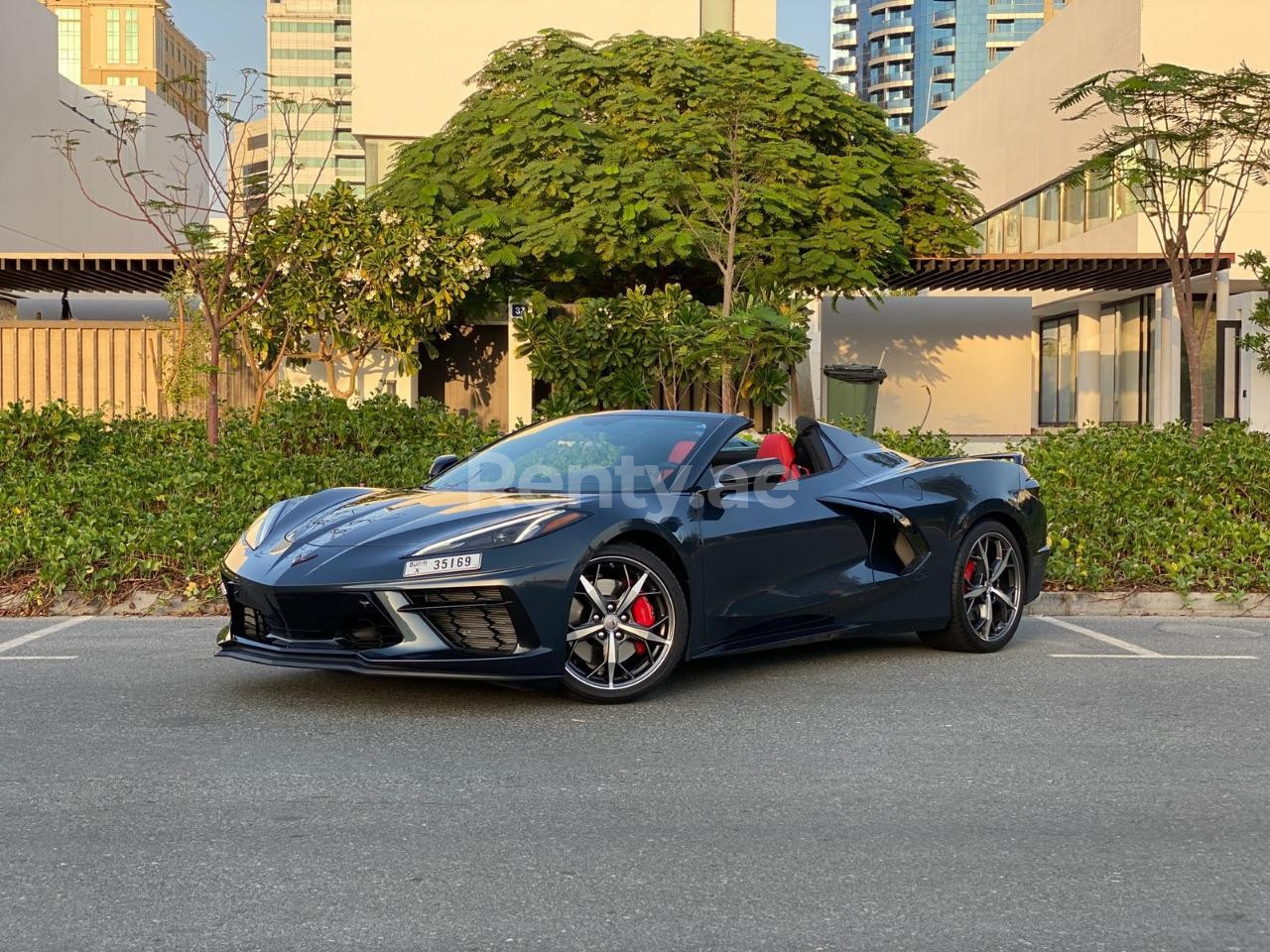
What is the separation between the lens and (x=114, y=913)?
3.84 m

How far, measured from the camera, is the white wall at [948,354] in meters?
31.7

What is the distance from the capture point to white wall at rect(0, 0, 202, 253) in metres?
36.5

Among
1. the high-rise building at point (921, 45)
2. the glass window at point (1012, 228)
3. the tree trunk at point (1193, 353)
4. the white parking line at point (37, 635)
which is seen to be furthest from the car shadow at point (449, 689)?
the high-rise building at point (921, 45)

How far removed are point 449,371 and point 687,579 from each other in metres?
21.0

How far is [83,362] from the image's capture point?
2133cm

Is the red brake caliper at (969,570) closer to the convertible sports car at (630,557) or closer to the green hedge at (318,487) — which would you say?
the convertible sports car at (630,557)

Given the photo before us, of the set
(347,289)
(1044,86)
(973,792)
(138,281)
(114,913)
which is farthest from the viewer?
(1044,86)

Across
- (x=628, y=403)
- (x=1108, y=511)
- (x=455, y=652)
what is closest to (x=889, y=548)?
(x=455, y=652)

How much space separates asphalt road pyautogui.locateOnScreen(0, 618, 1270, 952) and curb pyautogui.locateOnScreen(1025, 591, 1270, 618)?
2732 mm

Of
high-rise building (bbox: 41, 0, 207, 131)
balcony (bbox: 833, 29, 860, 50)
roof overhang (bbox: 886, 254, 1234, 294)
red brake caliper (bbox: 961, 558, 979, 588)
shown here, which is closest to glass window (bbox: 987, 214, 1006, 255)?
roof overhang (bbox: 886, 254, 1234, 294)

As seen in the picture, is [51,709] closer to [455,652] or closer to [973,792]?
[455,652]

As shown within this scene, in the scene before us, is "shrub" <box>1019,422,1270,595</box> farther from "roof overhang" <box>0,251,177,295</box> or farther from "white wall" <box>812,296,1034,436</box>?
"white wall" <box>812,296,1034,436</box>

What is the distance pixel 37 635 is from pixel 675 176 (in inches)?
560

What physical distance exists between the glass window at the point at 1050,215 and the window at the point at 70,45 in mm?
112623
